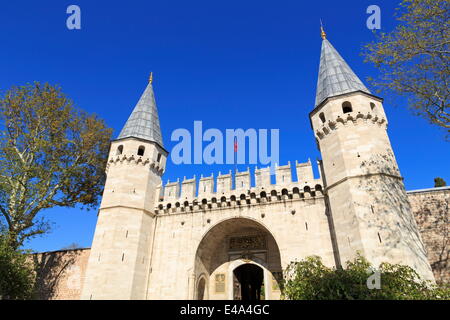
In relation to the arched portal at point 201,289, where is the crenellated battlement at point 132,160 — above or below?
above

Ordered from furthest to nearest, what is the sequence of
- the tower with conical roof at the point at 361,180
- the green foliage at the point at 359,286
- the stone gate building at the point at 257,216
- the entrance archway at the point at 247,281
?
the entrance archway at the point at 247,281
the stone gate building at the point at 257,216
the tower with conical roof at the point at 361,180
the green foliage at the point at 359,286

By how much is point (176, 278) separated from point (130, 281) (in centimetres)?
233

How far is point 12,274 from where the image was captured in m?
14.0

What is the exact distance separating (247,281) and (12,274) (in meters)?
13.1

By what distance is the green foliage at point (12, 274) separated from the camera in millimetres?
13477

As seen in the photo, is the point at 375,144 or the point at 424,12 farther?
the point at 375,144

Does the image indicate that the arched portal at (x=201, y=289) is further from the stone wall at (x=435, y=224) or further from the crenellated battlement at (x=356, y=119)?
the stone wall at (x=435, y=224)

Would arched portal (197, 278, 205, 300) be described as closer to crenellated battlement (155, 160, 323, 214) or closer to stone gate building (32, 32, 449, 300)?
stone gate building (32, 32, 449, 300)

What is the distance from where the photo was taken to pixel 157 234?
53.4ft

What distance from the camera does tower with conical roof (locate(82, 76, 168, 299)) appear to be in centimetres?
1366

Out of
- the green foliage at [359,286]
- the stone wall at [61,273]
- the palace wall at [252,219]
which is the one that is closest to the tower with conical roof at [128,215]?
the palace wall at [252,219]

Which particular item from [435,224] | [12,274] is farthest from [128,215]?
[435,224]

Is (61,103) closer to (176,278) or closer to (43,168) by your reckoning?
(43,168)

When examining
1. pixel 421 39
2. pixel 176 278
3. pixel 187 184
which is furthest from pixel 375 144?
pixel 176 278
